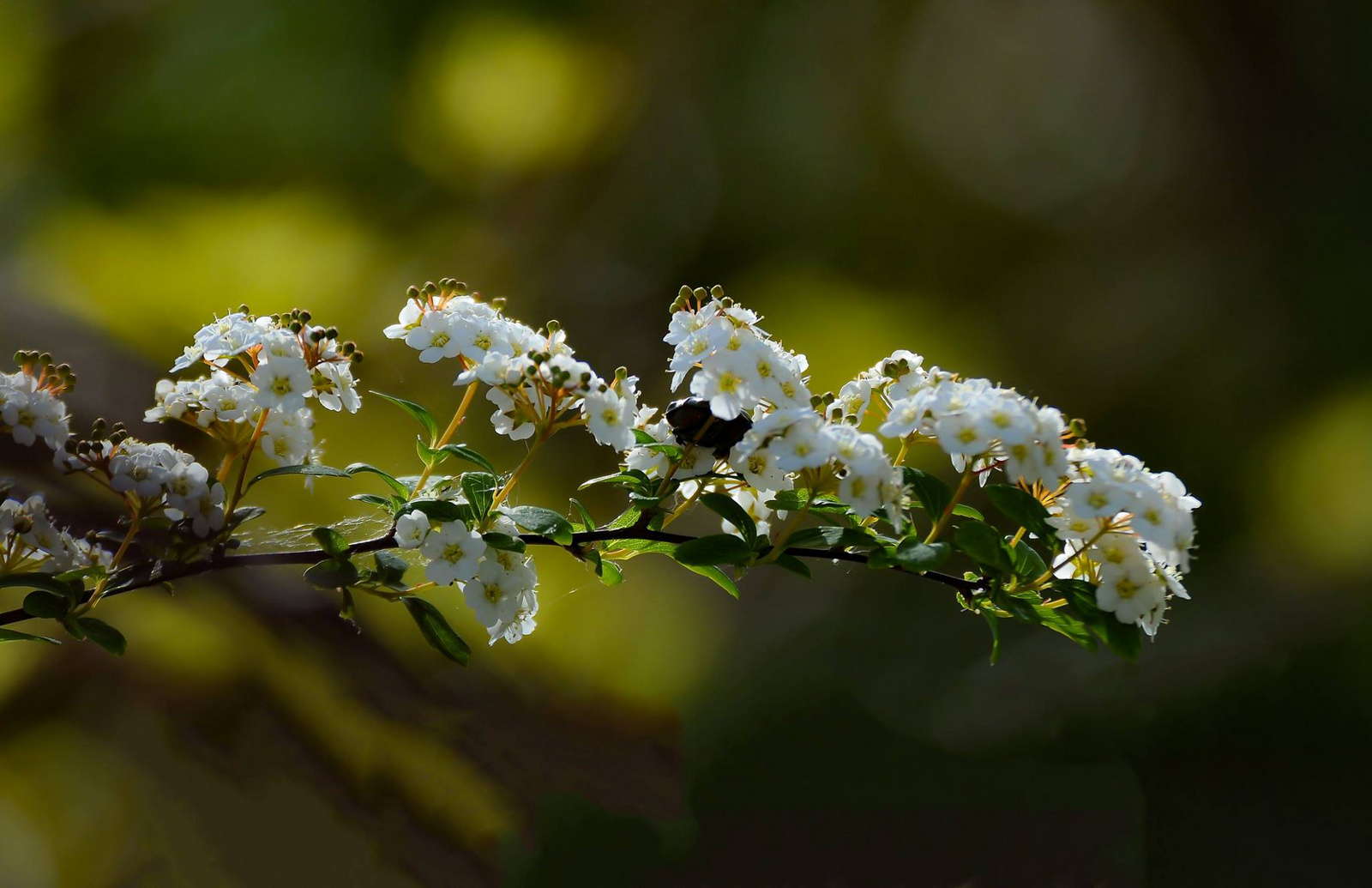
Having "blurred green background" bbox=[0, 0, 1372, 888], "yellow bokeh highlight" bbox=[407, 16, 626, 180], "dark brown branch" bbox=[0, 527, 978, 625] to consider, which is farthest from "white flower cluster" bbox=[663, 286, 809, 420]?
"yellow bokeh highlight" bbox=[407, 16, 626, 180]

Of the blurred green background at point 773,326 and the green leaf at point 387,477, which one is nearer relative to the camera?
the green leaf at point 387,477

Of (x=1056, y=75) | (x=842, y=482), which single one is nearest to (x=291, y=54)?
(x=1056, y=75)

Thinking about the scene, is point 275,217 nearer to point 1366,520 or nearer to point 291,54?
point 291,54

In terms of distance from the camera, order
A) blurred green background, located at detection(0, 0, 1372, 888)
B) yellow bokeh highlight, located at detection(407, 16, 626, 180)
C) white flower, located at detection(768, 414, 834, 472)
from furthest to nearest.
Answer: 1. yellow bokeh highlight, located at detection(407, 16, 626, 180)
2. blurred green background, located at detection(0, 0, 1372, 888)
3. white flower, located at detection(768, 414, 834, 472)

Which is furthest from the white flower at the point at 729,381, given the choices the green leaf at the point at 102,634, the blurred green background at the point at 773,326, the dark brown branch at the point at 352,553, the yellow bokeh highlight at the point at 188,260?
the yellow bokeh highlight at the point at 188,260

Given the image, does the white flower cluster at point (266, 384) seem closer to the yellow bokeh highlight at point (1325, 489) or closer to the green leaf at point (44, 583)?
the green leaf at point (44, 583)

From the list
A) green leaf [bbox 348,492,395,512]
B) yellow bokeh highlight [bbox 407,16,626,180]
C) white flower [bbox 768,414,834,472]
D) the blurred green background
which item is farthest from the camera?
yellow bokeh highlight [bbox 407,16,626,180]

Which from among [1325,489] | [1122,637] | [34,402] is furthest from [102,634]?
[1325,489]

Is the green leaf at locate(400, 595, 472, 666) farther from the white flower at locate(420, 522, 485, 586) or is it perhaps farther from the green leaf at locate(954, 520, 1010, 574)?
the green leaf at locate(954, 520, 1010, 574)
